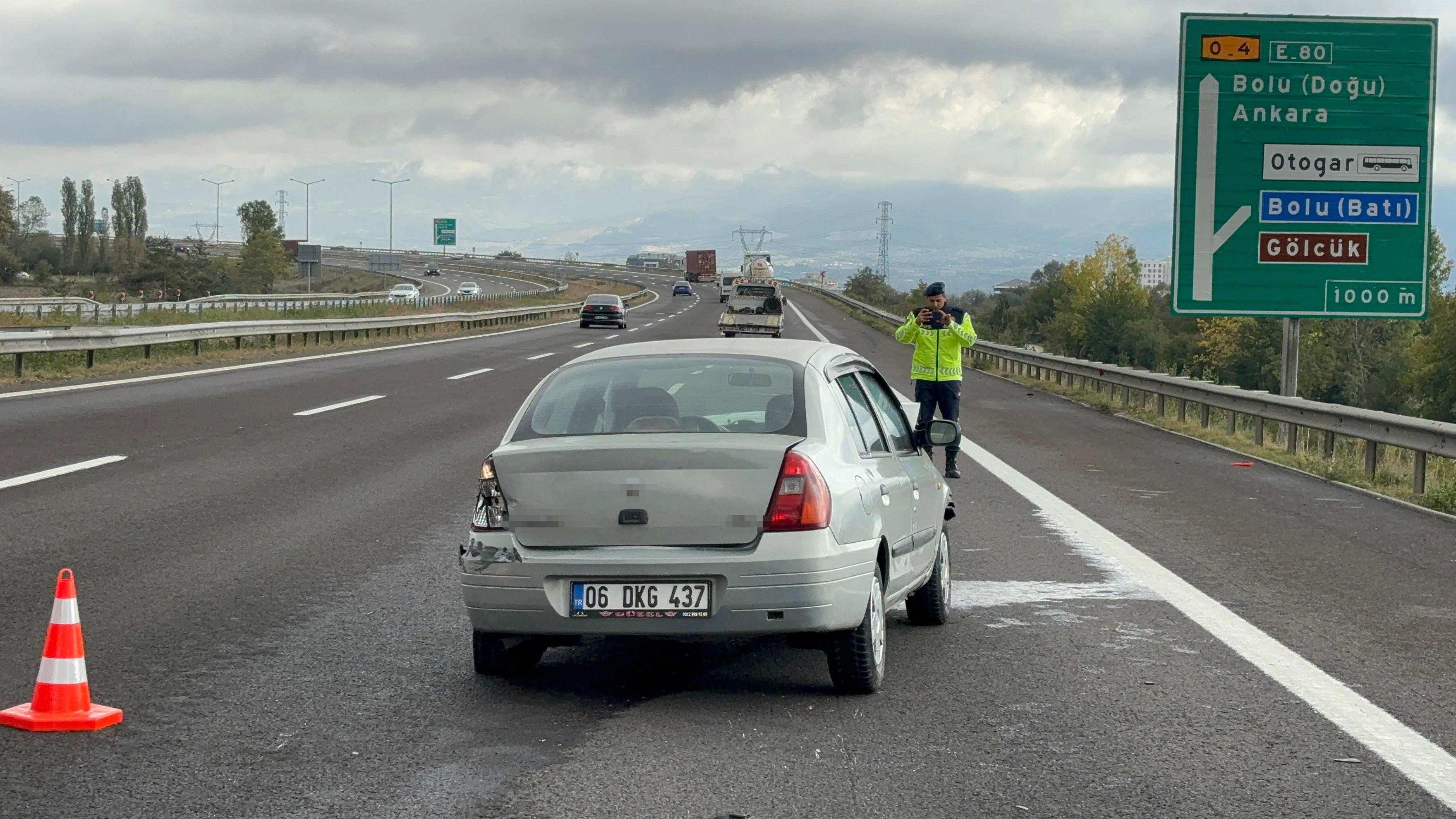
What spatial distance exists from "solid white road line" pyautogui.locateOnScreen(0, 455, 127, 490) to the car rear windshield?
6856 mm

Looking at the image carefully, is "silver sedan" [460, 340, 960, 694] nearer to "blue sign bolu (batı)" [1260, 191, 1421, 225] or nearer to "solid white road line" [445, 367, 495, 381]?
"blue sign bolu (batı)" [1260, 191, 1421, 225]

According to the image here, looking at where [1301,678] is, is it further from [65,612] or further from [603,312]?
[603,312]

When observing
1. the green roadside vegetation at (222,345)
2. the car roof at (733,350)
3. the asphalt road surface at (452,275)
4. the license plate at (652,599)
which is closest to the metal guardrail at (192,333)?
the green roadside vegetation at (222,345)

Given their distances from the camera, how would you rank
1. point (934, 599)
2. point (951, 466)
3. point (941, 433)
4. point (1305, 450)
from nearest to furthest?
point (934, 599)
point (941, 433)
point (951, 466)
point (1305, 450)

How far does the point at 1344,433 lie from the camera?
581 inches

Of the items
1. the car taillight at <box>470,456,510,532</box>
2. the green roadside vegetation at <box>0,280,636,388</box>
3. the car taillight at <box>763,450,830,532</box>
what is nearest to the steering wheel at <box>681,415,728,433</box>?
the car taillight at <box>763,450,830,532</box>

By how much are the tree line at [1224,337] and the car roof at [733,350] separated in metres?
14.7

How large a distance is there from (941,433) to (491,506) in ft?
8.43

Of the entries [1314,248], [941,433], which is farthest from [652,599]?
[1314,248]

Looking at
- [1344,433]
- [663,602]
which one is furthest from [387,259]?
[663,602]

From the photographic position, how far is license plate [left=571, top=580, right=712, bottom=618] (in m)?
5.41

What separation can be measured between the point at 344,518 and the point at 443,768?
18.8 ft

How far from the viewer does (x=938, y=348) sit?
1389 cm

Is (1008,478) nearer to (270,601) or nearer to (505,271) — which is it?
(270,601)
